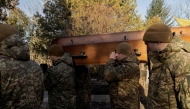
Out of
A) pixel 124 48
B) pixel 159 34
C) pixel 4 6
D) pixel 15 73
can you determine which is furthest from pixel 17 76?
pixel 4 6

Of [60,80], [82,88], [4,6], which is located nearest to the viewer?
[60,80]

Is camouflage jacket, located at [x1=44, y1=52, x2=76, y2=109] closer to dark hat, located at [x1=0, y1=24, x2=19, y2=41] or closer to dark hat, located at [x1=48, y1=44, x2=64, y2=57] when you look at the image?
dark hat, located at [x1=48, y1=44, x2=64, y2=57]

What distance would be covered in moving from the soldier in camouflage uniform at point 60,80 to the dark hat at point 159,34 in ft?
7.35

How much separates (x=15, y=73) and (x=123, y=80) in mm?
2212

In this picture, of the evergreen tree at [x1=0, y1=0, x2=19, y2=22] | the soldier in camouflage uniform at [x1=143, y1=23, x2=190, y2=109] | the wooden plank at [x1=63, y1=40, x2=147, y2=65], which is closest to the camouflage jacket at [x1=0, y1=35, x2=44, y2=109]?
the soldier in camouflage uniform at [x1=143, y1=23, x2=190, y2=109]

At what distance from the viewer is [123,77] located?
4305 mm

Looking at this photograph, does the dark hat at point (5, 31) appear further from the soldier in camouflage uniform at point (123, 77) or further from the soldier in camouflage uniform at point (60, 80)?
the soldier in camouflage uniform at point (123, 77)

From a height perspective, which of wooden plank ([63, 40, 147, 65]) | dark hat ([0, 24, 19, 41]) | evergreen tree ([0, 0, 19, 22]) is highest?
evergreen tree ([0, 0, 19, 22])

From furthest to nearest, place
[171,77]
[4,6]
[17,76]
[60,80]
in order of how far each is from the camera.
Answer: [4,6] → [60,80] → [17,76] → [171,77]

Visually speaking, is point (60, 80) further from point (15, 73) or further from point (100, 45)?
point (15, 73)

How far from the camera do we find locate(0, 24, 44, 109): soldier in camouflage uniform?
8.33 ft

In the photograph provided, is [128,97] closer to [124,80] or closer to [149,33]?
[124,80]

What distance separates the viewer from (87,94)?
606cm

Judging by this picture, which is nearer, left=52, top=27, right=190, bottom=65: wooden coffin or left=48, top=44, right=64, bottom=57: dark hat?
left=52, top=27, right=190, bottom=65: wooden coffin
